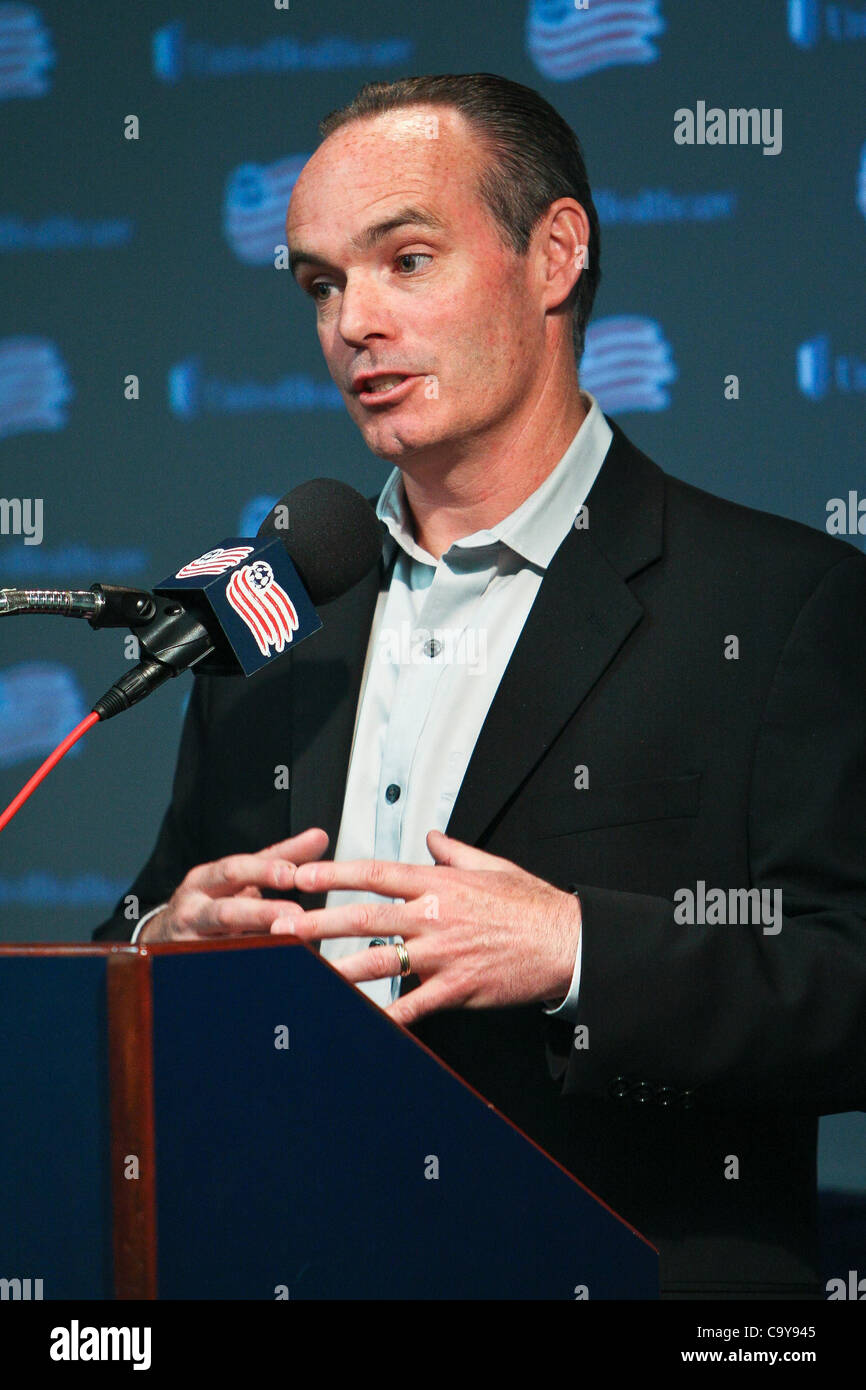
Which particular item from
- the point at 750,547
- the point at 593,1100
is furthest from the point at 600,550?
the point at 593,1100

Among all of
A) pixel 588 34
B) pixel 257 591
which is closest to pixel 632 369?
pixel 588 34

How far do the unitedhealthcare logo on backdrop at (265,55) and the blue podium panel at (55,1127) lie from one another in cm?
202

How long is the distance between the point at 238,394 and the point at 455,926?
1691 mm

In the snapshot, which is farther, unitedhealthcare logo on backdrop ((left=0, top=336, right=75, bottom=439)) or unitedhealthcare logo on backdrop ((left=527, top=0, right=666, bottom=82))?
unitedhealthcare logo on backdrop ((left=0, top=336, right=75, bottom=439))

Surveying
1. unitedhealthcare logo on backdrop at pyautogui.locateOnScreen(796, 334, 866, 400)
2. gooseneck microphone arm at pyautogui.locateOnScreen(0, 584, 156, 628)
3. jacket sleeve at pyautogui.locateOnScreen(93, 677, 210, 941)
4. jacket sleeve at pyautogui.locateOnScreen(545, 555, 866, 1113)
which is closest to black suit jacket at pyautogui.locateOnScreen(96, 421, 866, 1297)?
jacket sleeve at pyautogui.locateOnScreen(545, 555, 866, 1113)

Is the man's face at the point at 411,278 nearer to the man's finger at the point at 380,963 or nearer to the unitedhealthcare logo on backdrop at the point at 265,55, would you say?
the man's finger at the point at 380,963

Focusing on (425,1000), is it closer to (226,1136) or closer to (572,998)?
(572,998)

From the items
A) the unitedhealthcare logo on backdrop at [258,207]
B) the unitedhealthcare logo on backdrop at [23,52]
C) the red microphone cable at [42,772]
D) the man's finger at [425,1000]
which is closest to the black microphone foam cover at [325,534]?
the red microphone cable at [42,772]

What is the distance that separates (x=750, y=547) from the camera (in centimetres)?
160

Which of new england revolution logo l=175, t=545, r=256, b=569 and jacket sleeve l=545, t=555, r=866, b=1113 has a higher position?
new england revolution logo l=175, t=545, r=256, b=569

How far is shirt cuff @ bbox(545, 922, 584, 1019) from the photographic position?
46.4 inches

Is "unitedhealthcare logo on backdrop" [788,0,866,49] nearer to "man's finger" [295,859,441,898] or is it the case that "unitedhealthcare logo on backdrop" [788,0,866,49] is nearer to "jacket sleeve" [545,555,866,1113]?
"jacket sleeve" [545,555,866,1113]

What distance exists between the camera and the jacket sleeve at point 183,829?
5.84 feet
